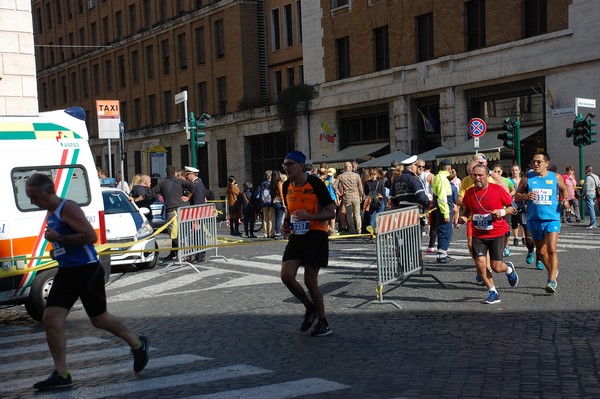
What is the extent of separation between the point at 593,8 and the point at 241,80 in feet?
70.6

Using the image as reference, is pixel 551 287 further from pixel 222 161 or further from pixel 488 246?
pixel 222 161

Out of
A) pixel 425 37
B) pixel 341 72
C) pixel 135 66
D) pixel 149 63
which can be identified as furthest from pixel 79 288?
pixel 135 66

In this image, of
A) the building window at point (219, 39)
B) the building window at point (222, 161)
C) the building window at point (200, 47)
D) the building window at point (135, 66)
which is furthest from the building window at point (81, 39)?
the building window at point (222, 161)

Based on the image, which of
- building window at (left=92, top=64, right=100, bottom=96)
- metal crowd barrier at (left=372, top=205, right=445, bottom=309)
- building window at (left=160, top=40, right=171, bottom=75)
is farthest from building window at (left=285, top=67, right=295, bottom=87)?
metal crowd barrier at (left=372, top=205, right=445, bottom=309)

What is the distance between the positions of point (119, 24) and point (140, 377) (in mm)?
52030

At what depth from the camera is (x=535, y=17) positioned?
90.4 ft

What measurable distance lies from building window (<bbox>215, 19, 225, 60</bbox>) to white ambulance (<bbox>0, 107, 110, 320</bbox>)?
35.2 m

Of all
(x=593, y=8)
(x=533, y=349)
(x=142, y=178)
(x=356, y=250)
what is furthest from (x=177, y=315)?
(x=593, y=8)

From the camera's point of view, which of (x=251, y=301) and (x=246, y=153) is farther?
(x=246, y=153)

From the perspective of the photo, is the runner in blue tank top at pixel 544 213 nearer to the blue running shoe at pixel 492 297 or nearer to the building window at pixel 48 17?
the blue running shoe at pixel 492 297

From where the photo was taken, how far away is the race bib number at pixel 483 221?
9867 mm

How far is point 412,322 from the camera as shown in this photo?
29.3 feet

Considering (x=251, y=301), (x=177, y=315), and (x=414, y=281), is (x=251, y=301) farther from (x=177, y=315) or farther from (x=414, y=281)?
(x=414, y=281)

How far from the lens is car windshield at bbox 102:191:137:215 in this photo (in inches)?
591
